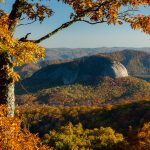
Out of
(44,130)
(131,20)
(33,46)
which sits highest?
(131,20)

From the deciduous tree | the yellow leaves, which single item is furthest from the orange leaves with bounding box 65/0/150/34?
the yellow leaves

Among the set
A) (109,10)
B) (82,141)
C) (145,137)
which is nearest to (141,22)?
(109,10)

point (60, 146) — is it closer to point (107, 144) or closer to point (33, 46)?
point (107, 144)

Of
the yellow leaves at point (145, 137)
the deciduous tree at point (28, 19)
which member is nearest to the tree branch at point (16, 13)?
the deciduous tree at point (28, 19)

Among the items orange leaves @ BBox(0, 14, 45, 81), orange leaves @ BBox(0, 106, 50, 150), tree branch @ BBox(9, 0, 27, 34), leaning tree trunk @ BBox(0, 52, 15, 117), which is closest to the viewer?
orange leaves @ BBox(0, 106, 50, 150)

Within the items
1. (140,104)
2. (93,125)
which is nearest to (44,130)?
(93,125)

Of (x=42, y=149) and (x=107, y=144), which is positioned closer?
(x=42, y=149)

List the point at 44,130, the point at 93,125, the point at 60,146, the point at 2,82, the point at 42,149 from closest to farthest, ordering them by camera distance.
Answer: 1. the point at 42,149
2. the point at 2,82
3. the point at 60,146
4. the point at 93,125
5. the point at 44,130

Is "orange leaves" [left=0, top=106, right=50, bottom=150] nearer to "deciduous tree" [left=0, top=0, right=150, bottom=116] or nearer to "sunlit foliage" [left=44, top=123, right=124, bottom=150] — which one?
"deciduous tree" [left=0, top=0, right=150, bottom=116]

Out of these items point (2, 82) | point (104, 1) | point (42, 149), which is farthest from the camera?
point (104, 1)
